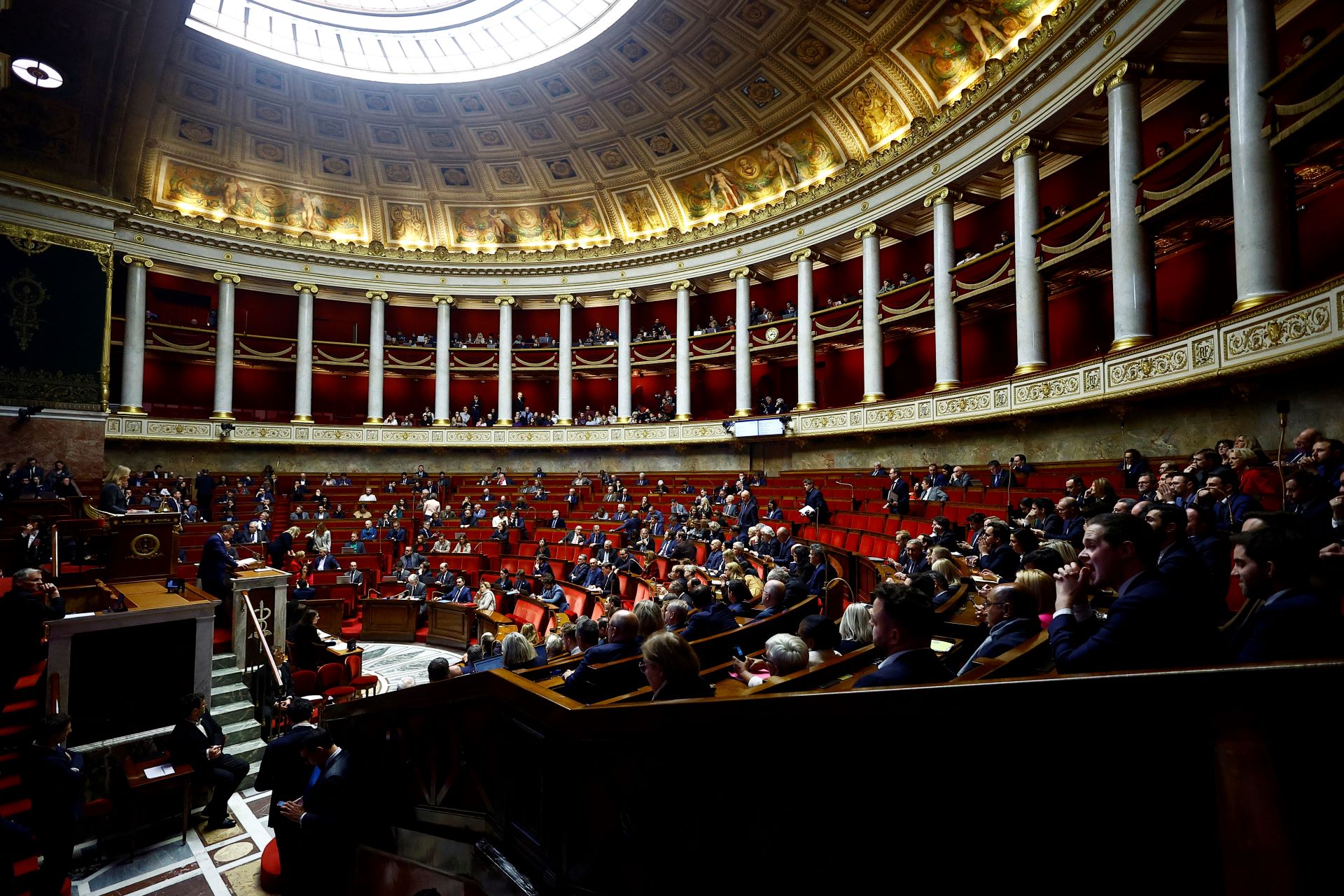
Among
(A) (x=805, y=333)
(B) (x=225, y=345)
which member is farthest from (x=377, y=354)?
(A) (x=805, y=333)

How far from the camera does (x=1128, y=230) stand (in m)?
10.8

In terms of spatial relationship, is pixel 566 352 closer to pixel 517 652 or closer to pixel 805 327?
pixel 805 327

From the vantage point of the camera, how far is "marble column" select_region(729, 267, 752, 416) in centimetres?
2098

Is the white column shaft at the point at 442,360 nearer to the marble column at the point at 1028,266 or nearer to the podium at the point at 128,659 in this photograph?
the podium at the point at 128,659

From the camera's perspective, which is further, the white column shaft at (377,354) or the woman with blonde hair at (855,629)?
the white column shaft at (377,354)

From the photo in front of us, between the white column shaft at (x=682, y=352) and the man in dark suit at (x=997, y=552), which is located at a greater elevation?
the white column shaft at (x=682, y=352)

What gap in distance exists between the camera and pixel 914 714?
1.48 meters

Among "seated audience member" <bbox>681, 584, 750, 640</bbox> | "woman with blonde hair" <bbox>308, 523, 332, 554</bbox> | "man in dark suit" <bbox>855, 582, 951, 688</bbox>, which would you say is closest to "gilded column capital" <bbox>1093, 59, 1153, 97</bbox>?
"seated audience member" <bbox>681, 584, 750, 640</bbox>

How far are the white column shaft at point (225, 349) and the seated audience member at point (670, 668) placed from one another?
24.5m

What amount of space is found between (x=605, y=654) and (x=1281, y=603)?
291 cm

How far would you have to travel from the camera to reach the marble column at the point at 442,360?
24.1m

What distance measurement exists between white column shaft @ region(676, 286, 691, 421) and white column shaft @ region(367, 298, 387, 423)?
37.8 ft

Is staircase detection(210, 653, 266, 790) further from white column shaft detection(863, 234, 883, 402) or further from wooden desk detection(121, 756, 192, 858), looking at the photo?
white column shaft detection(863, 234, 883, 402)

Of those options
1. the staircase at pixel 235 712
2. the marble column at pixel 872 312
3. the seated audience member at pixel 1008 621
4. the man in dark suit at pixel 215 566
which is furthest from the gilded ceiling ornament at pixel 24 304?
the seated audience member at pixel 1008 621
